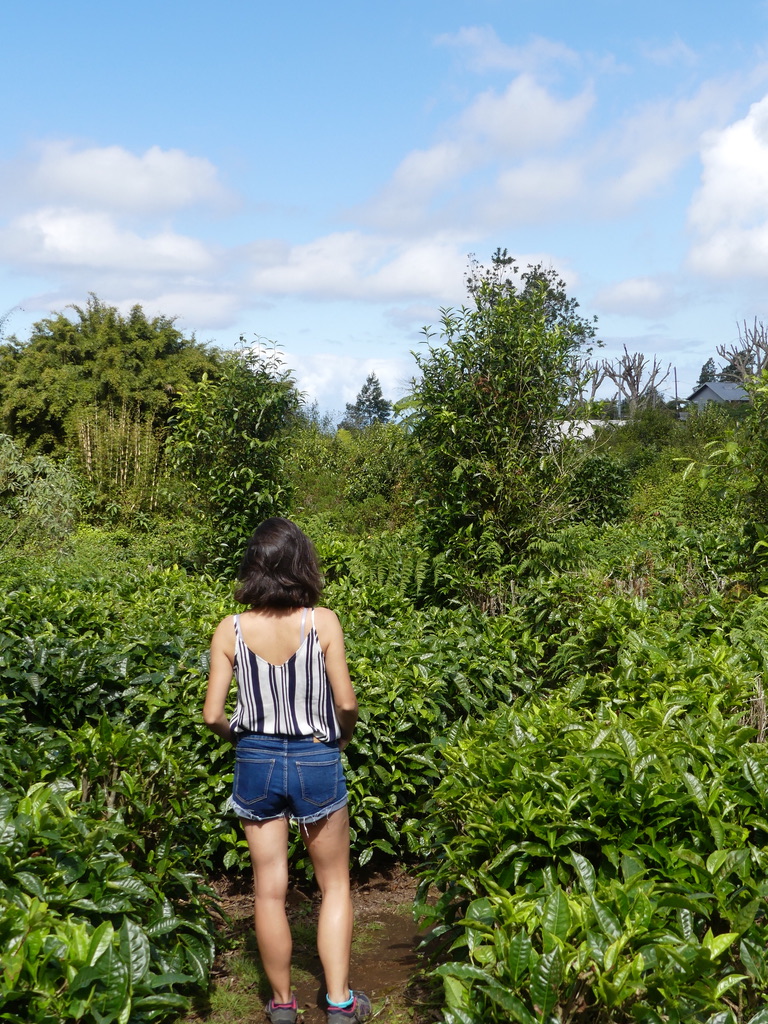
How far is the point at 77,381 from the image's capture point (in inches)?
738

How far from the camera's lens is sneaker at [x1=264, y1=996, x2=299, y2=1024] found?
9.16 ft

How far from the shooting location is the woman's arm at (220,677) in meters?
2.84

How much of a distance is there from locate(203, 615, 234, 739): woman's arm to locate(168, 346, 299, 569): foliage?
5154mm

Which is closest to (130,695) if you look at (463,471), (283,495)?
(463,471)

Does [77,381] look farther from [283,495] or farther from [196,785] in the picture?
[196,785]

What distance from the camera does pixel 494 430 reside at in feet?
21.3

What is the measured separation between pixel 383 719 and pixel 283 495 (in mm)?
4632

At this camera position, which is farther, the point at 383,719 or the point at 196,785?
the point at 383,719

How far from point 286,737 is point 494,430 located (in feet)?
13.3

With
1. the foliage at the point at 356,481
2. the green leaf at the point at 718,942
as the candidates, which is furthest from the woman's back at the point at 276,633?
the foliage at the point at 356,481

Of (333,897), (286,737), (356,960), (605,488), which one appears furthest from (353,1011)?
(605,488)

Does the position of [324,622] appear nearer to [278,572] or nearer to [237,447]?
[278,572]

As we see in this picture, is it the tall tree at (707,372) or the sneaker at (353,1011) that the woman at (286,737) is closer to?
the sneaker at (353,1011)

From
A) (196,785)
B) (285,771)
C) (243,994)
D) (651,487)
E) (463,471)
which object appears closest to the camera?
(285,771)
